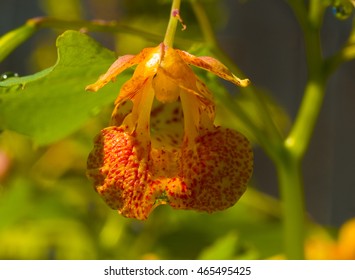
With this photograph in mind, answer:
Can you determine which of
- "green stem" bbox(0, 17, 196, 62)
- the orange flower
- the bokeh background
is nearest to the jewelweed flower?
"green stem" bbox(0, 17, 196, 62)

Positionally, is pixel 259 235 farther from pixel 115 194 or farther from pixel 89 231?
pixel 115 194

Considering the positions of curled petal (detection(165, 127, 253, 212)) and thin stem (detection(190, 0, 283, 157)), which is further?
thin stem (detection(190, 0, 283, 157))

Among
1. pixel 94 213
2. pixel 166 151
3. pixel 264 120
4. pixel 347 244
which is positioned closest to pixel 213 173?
pixel 166 151

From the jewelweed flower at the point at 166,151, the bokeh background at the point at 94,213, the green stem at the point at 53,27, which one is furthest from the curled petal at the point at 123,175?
the bokeh background at the point at 94,213

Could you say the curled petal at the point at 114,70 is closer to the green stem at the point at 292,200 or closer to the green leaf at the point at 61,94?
the green leaf at the point at 61,94

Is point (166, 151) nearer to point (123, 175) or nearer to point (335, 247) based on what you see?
point (123, 175)

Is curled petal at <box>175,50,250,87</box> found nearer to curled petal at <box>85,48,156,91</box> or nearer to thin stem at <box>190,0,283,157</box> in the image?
curled petal at <box>85,48,156,91</box>

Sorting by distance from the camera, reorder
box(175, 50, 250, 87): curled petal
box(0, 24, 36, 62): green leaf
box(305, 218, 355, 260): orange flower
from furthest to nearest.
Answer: box(305, 218, 355, 260): orange flower → box(0, 24, 36, 62): green leaf → box(175, 50, 250, 87): curled petal

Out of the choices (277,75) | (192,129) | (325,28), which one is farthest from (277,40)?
(192,129)
